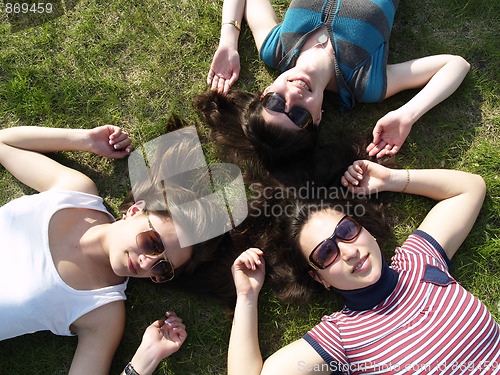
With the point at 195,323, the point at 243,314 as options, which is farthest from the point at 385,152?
the point at 195,323

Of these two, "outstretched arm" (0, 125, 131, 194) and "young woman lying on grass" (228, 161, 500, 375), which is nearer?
"young woman lying on grass" (228, 161, 500, 375)

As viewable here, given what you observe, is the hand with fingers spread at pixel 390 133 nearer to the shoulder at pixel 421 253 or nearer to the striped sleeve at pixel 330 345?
the shoulder at pixel 421 253

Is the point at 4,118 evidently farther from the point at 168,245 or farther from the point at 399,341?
the point at 399,341

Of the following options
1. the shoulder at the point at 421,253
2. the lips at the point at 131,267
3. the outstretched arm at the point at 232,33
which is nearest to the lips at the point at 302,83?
the outstretched arm at the point at 232,33

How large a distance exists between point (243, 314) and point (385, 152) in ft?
6.15

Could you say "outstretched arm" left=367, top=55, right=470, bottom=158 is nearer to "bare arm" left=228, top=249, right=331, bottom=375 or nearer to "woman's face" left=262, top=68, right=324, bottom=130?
"woman's face" left=262, top=68, right=324, bottom=130

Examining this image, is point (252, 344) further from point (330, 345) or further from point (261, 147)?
point (261, 147)

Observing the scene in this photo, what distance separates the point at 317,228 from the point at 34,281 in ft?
7.21

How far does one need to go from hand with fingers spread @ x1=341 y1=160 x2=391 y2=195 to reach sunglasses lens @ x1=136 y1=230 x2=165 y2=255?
164 cm

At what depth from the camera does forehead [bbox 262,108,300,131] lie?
290cm

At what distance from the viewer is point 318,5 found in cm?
319

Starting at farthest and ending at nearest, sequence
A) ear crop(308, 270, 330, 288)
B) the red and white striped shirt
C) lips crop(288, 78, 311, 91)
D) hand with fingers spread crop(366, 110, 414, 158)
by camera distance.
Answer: hand with fingers spread crop(366, 110, 414, 158) → lips crop(288, 78, 311, 91) → ear crop(308, 270, 330, 288) → the red and white striped shirt

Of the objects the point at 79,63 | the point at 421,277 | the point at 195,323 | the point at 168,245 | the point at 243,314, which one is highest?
the point at 79,63

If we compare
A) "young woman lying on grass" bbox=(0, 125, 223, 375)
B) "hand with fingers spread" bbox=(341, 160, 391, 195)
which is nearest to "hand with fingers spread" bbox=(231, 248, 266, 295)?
"young woman lying on grass" bbox=(0, 125, 223, 375)
